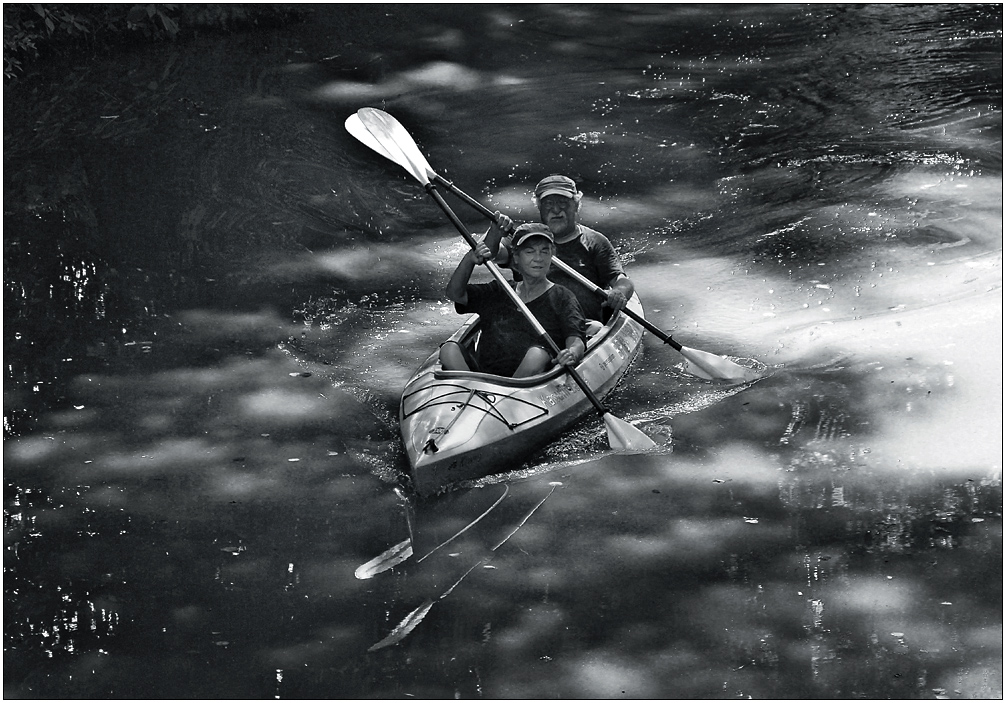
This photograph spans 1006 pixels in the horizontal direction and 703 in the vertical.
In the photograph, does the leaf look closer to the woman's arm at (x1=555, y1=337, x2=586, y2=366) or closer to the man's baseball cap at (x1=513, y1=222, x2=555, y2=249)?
the woman's arm at (x1=555, y1=337, x2=586, y2=366)

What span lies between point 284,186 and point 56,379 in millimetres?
4103

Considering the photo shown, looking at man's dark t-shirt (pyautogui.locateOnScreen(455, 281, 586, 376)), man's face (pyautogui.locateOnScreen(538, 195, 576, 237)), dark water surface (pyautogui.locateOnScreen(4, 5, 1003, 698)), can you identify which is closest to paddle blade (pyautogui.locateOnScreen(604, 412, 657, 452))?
dark water surface (pyautogui.locateOnScreen(4, 5, 1003, 698))

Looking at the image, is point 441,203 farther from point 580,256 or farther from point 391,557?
point 391,557

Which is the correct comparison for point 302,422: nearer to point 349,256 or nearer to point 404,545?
point 404,545

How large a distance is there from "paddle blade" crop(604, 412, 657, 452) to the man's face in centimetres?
145

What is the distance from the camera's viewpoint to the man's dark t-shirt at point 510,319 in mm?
7371

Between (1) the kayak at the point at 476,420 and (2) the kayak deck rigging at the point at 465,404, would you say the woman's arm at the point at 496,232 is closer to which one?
(1) the kayak at the point at 476,420

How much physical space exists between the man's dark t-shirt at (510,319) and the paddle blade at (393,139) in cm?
147

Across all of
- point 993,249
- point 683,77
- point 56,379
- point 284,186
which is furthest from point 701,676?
point 683,77

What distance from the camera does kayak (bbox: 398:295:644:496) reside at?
22.5ft

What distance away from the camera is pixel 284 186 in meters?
12.4

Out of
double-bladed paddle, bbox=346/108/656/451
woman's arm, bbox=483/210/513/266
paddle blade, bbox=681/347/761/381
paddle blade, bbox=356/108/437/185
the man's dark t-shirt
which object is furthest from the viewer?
paddle blade, bbox=356/108/437/185

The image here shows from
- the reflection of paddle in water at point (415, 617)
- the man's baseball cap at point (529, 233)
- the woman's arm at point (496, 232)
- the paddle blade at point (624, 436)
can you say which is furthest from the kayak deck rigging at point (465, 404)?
the woman's arm at point (496, 232)

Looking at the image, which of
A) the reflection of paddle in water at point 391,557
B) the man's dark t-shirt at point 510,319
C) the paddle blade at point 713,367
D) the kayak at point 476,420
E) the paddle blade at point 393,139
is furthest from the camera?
the paddle blade at point 393,139
